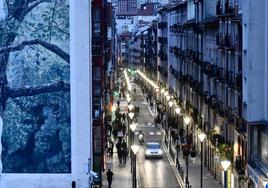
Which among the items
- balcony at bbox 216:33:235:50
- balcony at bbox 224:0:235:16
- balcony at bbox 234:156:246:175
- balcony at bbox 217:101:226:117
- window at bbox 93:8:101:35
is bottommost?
balcony at bbox 234:156:246:175

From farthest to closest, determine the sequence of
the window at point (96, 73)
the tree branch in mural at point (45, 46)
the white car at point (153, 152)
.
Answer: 1. the white car at point (153, 152)
2. the window at point (96, 73)
3. the tree branch in mural at point (45, 46)

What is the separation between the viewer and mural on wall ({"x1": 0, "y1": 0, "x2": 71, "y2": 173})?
54.7m

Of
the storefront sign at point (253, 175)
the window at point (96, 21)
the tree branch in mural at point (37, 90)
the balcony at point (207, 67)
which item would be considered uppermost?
the window at point (96, 21)

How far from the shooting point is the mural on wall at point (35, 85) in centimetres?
5472

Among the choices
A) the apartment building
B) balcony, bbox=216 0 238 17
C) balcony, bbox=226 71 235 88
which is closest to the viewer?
the apartment building

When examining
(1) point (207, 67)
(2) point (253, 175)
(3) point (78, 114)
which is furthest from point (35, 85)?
(1) point (207, 67)

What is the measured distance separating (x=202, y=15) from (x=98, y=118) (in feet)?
79.9

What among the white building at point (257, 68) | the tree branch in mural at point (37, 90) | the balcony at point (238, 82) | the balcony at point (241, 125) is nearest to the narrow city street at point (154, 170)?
the balcony at point (241, 125)

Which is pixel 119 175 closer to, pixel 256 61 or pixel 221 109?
pixel 221 109

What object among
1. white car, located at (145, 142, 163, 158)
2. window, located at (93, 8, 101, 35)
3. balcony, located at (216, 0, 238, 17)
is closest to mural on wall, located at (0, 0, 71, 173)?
balcony, located at (216, 0, 238, 17)

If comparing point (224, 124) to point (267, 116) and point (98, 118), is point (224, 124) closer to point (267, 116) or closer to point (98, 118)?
point (98, 118)

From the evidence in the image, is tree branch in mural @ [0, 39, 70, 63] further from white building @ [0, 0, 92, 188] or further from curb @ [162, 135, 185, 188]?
curb @ [162, 135, 185, 188]

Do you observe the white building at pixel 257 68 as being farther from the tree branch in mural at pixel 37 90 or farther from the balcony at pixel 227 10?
the balcony at pixel 227 10

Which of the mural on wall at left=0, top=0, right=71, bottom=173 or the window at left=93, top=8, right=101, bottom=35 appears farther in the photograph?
the window at left=93, top=8, right=101, bottom=35
